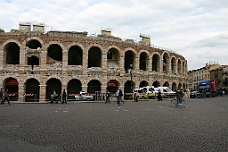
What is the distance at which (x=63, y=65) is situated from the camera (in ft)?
97.9

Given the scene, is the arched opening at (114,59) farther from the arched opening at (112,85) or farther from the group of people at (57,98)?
the group of people at (57,98)

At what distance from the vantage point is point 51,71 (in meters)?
29.5

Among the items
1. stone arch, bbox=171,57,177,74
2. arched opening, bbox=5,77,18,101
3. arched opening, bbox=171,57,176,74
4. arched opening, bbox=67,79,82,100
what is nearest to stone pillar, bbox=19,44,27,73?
arched opening, bbox=5,77,18,101

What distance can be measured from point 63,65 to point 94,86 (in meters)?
5.29

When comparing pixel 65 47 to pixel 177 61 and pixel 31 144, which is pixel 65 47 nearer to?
pixel 177 61

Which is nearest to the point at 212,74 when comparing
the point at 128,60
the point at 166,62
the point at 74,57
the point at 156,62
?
the point at 166,62

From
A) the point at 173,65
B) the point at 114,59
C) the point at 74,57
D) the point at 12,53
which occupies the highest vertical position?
the point at 12,53

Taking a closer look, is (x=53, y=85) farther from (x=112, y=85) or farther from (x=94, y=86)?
(x=112, y=85)

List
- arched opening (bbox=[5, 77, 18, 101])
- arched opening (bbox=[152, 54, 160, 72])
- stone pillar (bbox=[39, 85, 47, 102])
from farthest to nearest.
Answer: arched opening (bbox=[152, 54, 160, 72]), arched opening (bbox=[5, 77, 18, 101]), stone pillar (bbox=[39, 85, 47, 102])

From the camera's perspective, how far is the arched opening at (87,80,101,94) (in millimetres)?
32219

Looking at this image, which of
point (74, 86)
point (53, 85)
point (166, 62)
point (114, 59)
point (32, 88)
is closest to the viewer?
point (32, 88)

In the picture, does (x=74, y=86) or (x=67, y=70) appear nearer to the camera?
(x=67, y=70)

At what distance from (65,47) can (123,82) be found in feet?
31.0

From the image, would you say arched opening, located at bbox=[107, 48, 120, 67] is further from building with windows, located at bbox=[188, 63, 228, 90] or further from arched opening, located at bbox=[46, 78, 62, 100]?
building with windows, located at bbox=[188, 63, 228, 90]
